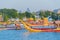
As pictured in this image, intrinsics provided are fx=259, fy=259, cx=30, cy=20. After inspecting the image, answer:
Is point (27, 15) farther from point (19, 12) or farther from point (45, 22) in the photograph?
point (45, 22)

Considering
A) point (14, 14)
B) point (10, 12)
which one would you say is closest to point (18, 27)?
point (14, 14)

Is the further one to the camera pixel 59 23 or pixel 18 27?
pixel 18 27

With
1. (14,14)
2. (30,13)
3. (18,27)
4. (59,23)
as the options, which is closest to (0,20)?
(14,14)

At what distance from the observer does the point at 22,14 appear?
52406 millimetres

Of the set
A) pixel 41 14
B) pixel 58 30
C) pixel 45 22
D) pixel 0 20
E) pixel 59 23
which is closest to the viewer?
pixel 58 30

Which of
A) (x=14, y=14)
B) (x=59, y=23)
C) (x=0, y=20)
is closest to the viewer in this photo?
(x=59, y=23)

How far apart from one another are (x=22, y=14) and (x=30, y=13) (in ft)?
5.37

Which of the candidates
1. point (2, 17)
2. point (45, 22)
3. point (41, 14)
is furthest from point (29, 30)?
point (41, 14)

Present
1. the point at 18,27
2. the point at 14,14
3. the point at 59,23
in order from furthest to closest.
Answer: the point at 14,14 < the point at 18,27 < the point at 59,23

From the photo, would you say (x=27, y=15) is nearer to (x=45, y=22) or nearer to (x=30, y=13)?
(x=30, y=13)

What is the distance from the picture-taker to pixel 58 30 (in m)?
24.7

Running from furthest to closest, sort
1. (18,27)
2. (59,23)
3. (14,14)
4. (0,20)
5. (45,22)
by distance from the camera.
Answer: (14,14) → (0,20) → (45,22) → (18,27) → (59,23)

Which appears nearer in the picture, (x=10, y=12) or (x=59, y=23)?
(x=59, y=23)

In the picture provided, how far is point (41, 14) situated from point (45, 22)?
16.1 meters
